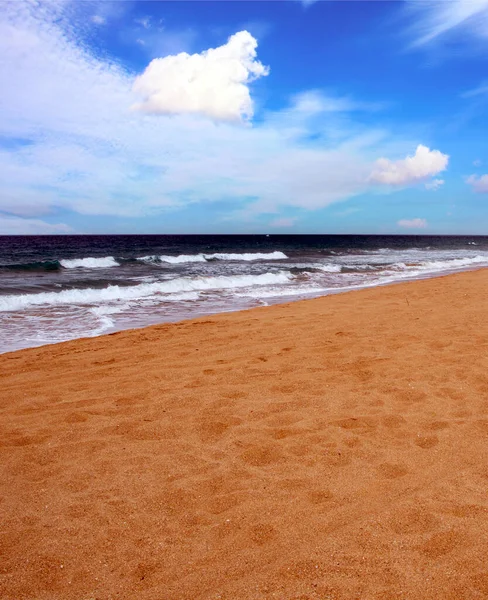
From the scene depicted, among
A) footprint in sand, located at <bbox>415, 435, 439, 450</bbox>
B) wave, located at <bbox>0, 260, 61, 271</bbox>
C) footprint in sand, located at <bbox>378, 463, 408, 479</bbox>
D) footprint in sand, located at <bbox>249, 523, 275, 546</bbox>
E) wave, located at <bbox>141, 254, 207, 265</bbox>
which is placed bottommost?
footprint in sand, located at <bbox>249, 523, 275, 546</bbox>

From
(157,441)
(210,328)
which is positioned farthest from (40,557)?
(210,328)

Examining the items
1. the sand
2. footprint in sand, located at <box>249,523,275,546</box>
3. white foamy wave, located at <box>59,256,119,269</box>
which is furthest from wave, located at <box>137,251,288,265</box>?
footprint in sand, located at <box>249,523,275,546</box>

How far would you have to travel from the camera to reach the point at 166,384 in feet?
16.4

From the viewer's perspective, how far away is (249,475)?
10.3ft

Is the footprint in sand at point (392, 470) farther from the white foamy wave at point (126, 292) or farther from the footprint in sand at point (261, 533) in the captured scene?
the white foamy wave at point (126, 292)

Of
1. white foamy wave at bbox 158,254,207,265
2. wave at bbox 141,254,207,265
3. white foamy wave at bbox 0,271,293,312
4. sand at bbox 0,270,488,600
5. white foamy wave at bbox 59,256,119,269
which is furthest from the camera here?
white foamy wave at bbox 158,254,207,265

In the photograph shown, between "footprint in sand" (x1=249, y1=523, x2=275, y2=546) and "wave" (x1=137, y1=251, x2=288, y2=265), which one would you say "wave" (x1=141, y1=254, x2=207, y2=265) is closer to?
"wave" (x1=137, y1=251, x2=288, y2=265)

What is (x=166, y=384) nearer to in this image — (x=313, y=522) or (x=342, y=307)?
(x=313, y=522)

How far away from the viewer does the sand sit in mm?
2236

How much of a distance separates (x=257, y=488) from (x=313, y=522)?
49 centimetres

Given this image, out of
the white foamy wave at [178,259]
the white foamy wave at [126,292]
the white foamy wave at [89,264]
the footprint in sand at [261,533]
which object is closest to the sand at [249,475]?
the footprint in sand at [261,533]

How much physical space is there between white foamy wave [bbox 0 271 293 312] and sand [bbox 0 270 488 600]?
7.68 metres

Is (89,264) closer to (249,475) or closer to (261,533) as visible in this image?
(249,475)

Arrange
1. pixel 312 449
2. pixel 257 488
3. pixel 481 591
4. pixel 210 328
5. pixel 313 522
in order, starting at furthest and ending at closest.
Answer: pixel 210 328 → pixel 312 449 → pixel 257 488 → pixel 313 522 → pixel 481 591
